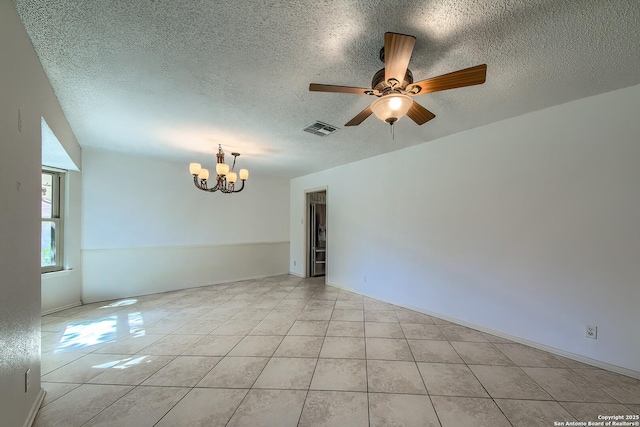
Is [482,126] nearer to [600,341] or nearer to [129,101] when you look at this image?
[600,341]

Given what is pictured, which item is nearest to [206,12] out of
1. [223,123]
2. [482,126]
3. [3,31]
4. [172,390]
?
[3,31]

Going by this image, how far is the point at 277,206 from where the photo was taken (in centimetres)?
605

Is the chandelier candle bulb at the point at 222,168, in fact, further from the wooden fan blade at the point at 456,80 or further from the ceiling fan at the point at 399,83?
the wooden fan blade at the point at 456,80

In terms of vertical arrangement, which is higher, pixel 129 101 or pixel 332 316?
pixel 129 101

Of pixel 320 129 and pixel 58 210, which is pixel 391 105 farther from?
pixel 58 210

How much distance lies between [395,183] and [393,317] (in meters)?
2.01

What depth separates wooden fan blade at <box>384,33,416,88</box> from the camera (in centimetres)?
118

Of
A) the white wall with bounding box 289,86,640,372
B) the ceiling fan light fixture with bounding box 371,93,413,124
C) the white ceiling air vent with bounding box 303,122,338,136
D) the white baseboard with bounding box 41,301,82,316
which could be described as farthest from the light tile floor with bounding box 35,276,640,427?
the white ceiling air vent with bounding box 303,122,338,136

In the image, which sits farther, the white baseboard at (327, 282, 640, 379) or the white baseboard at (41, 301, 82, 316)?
the white baseboard at (41, 301, 82, 316)

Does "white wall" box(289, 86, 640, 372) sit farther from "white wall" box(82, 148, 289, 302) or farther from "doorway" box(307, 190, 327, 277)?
"white wall" box(82, 148, 289, 302)

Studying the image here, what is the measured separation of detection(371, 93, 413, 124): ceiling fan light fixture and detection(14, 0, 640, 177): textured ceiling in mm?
385

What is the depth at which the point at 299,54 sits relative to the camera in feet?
5.38

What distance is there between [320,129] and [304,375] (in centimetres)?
257

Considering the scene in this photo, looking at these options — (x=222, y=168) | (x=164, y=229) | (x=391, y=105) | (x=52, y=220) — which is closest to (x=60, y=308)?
(x=52, y=220)
